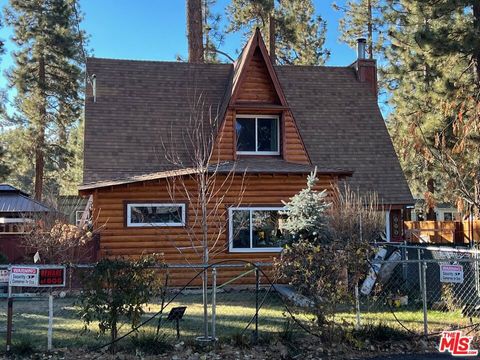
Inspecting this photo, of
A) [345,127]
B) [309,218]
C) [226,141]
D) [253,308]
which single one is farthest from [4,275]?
[345,127]

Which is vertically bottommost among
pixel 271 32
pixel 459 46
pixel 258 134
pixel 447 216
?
pixel 447 216

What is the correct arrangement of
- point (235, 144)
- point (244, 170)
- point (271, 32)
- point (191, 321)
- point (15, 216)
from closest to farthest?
point (191, 321) → point (244, 170) → point (235, 144) → point (15, 216) → point (271, 32)

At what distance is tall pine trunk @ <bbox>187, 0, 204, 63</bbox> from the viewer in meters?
22.7

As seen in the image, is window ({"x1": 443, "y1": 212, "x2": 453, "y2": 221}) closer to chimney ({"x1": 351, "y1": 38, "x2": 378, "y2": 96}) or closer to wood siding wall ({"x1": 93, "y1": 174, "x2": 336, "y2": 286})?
chimney ({"x1": 351, "y1": 38, "x2": 378, "y2": 96})

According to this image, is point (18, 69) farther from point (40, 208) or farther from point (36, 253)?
point (36, 253)

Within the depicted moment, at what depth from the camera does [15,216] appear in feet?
73.8

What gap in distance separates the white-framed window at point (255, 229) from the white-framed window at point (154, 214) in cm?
158

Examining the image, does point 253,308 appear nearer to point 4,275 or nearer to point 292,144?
point 4,275

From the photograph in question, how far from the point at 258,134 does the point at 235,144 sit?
45.3 inches

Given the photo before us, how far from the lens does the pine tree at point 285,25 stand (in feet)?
103

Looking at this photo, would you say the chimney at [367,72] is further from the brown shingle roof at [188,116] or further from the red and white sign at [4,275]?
the red and white sign at [4,275]

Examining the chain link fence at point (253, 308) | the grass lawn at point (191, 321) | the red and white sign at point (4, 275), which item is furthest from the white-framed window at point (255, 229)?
the red and white sign at point (4, 275)

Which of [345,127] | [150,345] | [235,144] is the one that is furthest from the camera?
[345,127]

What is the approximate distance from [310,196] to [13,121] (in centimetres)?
2780
